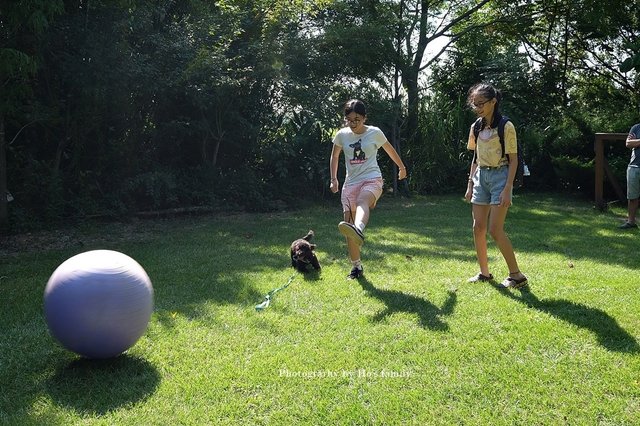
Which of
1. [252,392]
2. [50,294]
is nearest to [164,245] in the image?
[50,294]

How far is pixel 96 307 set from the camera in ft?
12.0

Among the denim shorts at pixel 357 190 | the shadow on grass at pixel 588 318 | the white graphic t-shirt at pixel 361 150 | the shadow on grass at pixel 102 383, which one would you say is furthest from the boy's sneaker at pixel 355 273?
the shadow on grass at pixel 102 383

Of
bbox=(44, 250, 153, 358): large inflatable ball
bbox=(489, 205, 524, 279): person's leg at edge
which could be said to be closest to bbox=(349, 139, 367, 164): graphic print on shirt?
bbox=(489, 205, 524, 279): person's leg at edge

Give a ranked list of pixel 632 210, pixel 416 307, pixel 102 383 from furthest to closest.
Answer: pixel 632 210, pixel 416 307, pixel 102 383

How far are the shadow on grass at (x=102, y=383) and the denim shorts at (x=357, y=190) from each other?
114 inches

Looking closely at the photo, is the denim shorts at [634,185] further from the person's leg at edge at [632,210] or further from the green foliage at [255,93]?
the green foliage at [255,93]

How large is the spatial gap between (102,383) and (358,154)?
11.4 feet

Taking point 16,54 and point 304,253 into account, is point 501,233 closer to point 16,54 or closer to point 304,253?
point 304,253

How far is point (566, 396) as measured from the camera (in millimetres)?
3365

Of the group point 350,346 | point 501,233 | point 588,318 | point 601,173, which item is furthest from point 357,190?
point 601,173

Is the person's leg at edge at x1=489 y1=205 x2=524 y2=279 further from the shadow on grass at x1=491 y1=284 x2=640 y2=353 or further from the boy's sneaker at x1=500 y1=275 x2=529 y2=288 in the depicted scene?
the shadow on grass at x1=491 y1=284 x2=640 y2=353

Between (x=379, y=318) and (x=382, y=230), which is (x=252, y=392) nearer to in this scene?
(x=379, y=318)

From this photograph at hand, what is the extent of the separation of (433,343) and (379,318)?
68 cm

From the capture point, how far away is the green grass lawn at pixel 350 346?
3.30 meters
